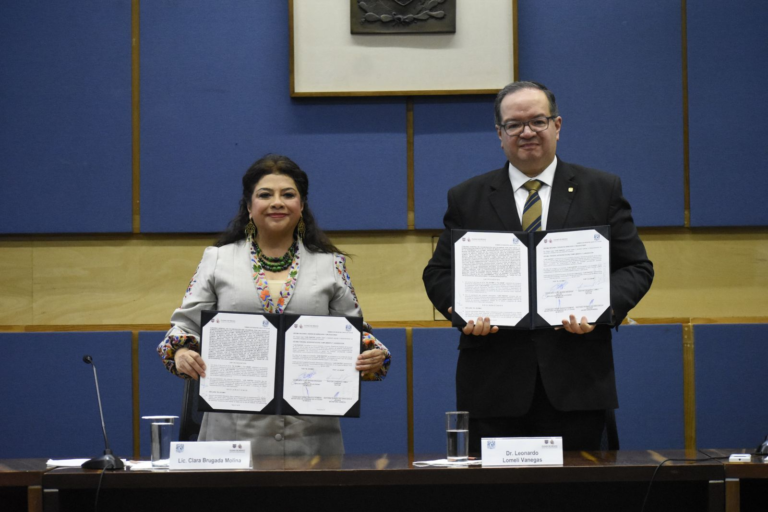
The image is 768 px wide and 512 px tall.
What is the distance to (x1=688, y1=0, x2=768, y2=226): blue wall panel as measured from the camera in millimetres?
3756

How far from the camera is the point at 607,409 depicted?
7.73ft

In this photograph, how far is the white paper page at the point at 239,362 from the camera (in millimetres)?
2137

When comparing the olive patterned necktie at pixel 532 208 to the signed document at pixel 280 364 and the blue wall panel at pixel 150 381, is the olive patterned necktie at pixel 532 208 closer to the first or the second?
the signed document at pixel 280 364

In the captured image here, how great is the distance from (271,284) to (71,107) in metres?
1.83

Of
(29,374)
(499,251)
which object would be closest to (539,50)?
(499,251)

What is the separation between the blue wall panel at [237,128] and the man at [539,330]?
4.19 ft

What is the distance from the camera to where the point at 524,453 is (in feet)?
6.28

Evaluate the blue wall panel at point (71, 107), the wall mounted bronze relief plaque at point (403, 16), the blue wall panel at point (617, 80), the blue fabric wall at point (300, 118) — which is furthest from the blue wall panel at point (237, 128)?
the blue wall panel at point (617, 80)

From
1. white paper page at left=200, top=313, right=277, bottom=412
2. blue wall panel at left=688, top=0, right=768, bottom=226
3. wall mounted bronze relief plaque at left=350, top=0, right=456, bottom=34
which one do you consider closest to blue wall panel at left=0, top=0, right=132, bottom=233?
wall mounted bronze relief plaque at left=350, top=0, right=456, bottom=34

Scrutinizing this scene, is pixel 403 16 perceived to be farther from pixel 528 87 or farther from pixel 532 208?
pixel 532 208

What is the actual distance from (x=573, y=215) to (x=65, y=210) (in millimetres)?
2372

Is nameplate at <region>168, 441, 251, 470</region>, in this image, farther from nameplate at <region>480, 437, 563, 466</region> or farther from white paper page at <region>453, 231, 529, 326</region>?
white paper page at <region>453, 231, 529, 326</region>

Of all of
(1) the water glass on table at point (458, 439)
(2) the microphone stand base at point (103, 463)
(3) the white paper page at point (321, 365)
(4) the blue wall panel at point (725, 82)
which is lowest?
(2) the microphone stand base at point (103, 463)

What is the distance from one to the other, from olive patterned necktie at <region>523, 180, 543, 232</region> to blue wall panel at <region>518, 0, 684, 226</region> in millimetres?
1365
